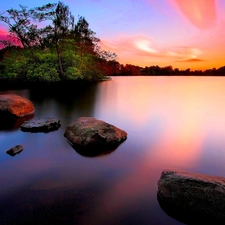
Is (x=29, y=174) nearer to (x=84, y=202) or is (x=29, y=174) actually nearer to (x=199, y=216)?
(x=84, y=202)

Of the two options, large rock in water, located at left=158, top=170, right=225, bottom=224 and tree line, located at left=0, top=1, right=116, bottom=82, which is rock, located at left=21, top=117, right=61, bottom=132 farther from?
tree line, located at left=0, top=1, right=116, bottom=82

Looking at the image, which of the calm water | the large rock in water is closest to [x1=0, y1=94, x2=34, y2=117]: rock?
the calm water

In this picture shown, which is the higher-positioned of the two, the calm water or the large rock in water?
the large rock in water

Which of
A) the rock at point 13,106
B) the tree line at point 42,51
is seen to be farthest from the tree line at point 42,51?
the rock at point 13,106

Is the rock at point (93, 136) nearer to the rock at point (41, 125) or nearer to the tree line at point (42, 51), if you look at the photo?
the rock at point (41, 125)

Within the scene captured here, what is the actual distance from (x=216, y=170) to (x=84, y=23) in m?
44.1

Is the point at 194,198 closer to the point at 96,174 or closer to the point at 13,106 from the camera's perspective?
the point at 96,174

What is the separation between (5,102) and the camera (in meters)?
9.17

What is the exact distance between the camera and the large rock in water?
2.96m

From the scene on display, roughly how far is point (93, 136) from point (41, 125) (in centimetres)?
279

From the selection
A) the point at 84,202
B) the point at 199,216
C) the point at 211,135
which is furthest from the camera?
the point at 211,135

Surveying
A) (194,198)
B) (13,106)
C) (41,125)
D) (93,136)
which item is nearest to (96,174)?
(93,136)

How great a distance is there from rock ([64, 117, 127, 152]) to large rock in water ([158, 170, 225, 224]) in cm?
262

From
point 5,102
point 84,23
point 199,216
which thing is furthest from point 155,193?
point 84,23
